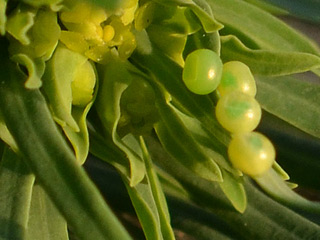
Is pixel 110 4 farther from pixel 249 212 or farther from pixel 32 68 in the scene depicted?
pixel 249 212

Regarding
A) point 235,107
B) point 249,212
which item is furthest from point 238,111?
point 249,212

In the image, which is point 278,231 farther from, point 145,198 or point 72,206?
point 72,206

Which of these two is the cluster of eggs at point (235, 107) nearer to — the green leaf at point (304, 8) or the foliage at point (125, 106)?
the foliage at point (125, 106)

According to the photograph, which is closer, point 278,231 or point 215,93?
point 215,93

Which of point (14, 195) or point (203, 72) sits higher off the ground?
point (203, 72)

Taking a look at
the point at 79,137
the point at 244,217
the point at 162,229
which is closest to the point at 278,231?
the point at 244,217

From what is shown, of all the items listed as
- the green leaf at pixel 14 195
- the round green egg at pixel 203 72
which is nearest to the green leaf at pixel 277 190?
the round green egg at pixel 203 72
